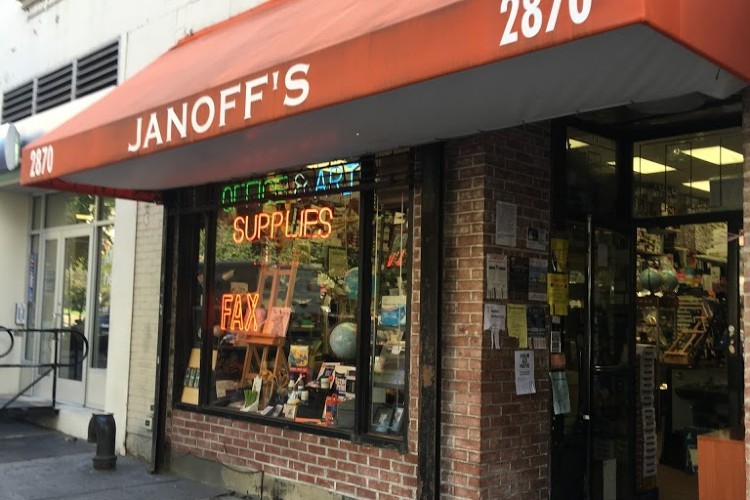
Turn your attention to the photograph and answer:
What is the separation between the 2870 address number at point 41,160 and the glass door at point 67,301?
3.28 m

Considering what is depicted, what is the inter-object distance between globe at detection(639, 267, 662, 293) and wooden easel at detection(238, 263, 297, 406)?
10.5ft

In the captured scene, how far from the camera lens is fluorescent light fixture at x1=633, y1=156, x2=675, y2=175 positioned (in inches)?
229

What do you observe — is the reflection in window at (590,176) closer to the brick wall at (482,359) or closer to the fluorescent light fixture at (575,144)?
the fluorescent light fixture at (575,144)


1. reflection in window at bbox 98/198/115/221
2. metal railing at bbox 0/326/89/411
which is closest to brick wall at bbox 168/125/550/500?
metal railing at bbox 0/326/89/411

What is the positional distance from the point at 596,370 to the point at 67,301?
764cm

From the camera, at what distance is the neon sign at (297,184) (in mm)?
5719

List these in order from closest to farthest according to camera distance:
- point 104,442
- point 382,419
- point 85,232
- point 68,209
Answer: point 382,419 < point 104,442 < point 85,232 < point 68,209

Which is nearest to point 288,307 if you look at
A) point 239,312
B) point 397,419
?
point 239,312

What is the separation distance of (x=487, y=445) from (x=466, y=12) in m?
2.71

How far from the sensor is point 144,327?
7836 mm

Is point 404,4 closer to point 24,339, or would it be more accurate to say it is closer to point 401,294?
point 401,294

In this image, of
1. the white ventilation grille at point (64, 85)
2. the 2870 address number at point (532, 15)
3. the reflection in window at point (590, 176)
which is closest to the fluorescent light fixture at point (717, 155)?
the reflection in window at point (590, 176)

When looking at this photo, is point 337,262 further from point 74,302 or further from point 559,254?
point 74,302

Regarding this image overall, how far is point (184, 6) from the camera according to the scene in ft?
25.6
